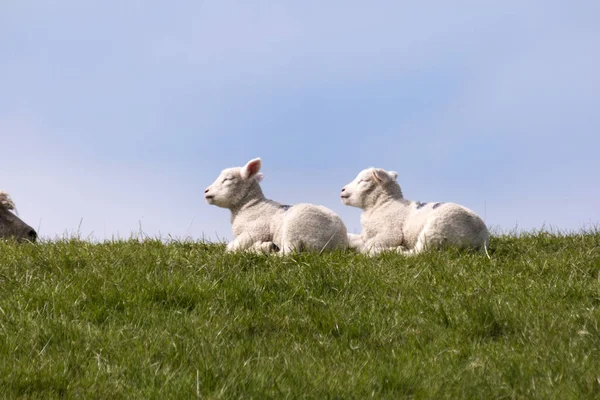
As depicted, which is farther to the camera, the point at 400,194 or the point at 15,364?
the point at 400,194

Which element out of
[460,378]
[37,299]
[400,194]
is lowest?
[460,378]

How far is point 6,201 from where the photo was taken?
14.5m

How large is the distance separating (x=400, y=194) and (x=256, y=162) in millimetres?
2306

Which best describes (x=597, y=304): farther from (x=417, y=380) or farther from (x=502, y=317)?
(x=417, y=380)

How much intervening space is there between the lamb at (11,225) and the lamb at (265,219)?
452 cm

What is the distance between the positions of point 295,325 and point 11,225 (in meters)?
8.90

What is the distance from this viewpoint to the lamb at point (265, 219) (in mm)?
10758

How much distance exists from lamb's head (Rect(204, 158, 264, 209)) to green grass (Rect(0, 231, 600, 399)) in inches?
51.8

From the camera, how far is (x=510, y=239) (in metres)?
13.2

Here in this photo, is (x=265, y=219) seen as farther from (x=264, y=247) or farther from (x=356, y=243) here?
(x=356, y=243)

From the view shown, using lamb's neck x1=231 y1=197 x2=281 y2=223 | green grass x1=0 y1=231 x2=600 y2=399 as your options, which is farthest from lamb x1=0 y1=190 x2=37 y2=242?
lamb's neck x1=231 y1=197 x2=281 y2=223

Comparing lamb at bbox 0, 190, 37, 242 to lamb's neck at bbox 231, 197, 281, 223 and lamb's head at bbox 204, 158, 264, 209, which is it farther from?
lamb's neck at bbox 231, 197, 281, 223

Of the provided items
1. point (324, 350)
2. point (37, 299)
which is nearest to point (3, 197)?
point (37, 299)

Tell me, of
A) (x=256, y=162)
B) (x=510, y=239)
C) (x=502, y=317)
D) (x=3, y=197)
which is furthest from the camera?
(x=3, y=197)
